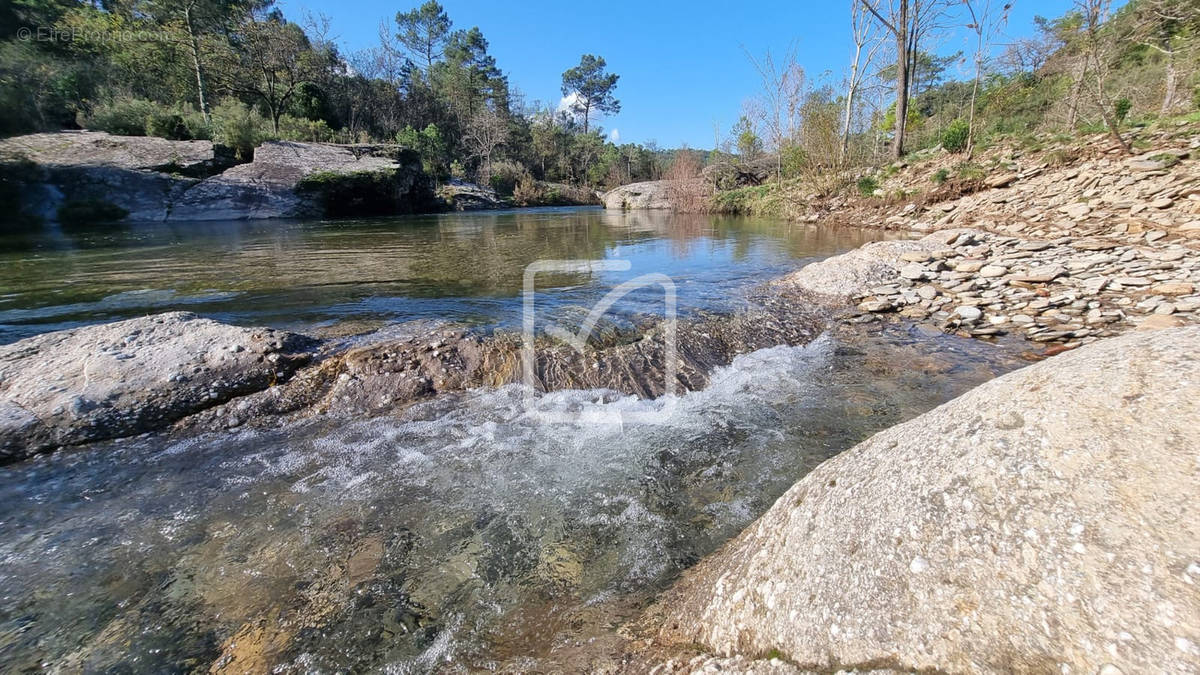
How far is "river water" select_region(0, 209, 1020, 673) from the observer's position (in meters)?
1.45

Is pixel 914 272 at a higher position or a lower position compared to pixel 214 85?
lower

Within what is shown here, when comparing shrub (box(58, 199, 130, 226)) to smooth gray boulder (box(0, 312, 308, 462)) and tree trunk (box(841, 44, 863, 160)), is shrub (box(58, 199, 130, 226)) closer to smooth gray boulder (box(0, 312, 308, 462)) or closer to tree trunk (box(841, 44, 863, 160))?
smooth gray boulder (box(0, 312, 308, 462))

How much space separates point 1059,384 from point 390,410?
307cm

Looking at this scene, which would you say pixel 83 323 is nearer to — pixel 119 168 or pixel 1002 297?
pixel 1002 297

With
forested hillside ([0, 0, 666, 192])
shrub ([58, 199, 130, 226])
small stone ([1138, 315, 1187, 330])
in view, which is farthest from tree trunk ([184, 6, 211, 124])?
small stone ([1138, 315, 1187, 330])

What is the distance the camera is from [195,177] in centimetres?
1581

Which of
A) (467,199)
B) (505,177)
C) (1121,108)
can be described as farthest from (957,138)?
(505,177)

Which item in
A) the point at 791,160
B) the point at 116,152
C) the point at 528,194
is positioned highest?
the point at 528,194

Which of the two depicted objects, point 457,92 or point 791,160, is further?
point 457,92

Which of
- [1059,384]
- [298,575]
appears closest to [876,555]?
[1059,384]

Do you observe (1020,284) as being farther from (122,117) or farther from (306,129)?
(306,129)

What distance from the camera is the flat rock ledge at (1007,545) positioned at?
756mm
